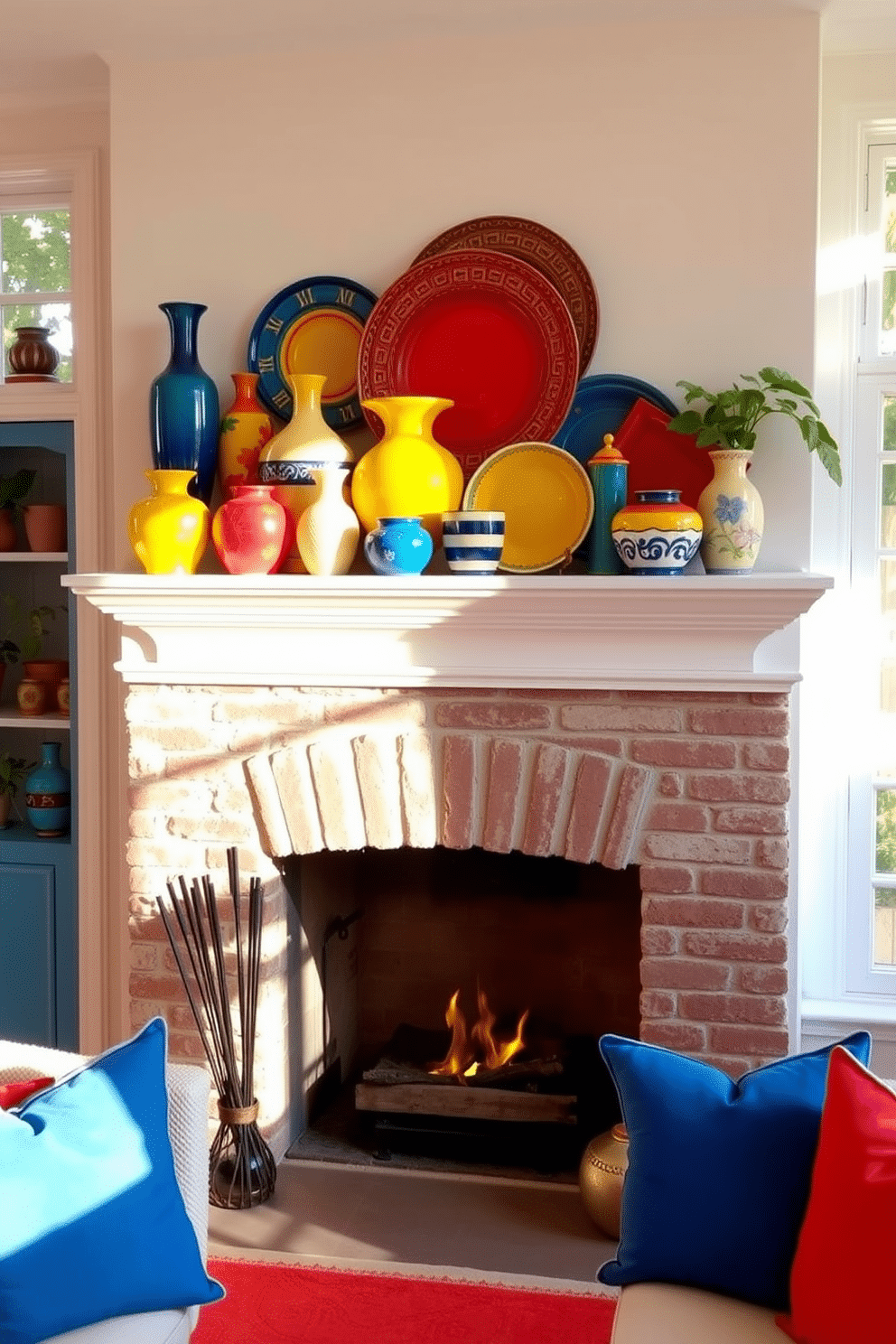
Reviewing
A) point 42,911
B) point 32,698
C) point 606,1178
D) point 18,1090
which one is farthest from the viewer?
point 32,698

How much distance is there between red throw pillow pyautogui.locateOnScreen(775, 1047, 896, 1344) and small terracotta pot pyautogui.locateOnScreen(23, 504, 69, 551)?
2668mm

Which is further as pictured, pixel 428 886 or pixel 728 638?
pixel 428 886

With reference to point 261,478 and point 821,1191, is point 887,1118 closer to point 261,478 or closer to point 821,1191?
point 821,1191

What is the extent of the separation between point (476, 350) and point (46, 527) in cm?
Answer: 143

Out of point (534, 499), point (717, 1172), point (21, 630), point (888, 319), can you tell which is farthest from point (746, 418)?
point (21, 630)

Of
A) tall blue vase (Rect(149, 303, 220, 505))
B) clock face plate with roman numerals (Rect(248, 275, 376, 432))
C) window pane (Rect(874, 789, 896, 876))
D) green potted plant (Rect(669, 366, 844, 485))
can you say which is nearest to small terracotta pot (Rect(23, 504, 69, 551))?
tall blue vase (Rect(149, 303, 220, 505))

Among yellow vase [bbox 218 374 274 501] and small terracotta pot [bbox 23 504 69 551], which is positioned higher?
yellow vase [bbox 218 374 274 501]

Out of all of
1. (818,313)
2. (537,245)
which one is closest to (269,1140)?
(537,245)

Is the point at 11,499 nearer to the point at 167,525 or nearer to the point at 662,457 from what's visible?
the point at 167,525

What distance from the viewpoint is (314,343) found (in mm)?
3074

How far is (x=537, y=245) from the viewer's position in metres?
2.94

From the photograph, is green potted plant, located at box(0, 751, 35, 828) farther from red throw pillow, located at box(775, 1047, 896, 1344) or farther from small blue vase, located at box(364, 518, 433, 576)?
red throw pillow, located at box(775, 1047, 896, 1344)

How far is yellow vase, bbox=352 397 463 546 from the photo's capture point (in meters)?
2.83

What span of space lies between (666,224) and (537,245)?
0.28 meters
